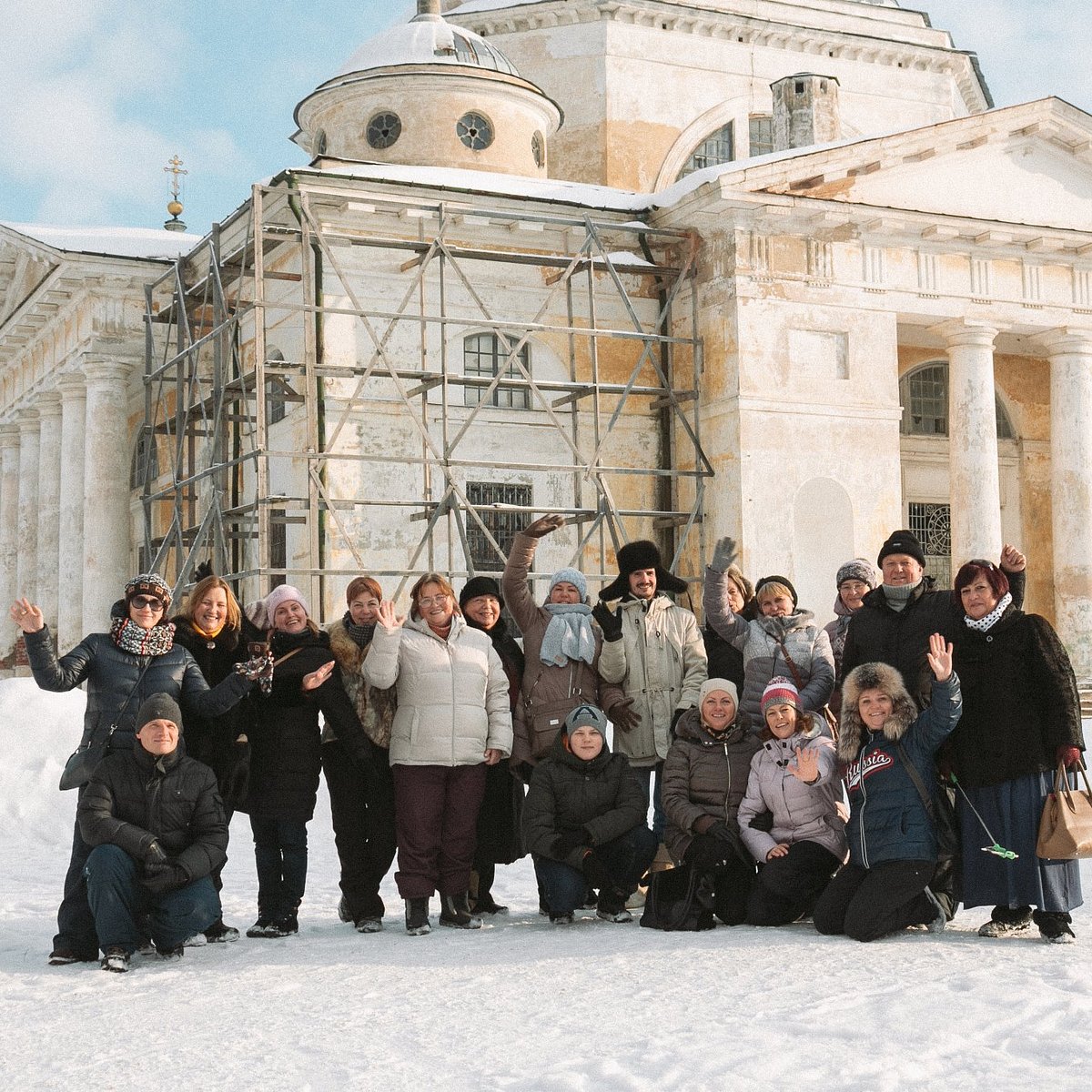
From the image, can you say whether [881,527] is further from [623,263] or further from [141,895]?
[141,895]

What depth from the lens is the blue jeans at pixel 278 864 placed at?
7.71 m

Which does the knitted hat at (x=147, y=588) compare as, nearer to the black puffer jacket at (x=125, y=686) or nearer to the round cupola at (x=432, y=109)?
the black puffer jacket at (x=125, y=686)

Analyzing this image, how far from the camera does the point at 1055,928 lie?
705cm

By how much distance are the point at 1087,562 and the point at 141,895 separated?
1675 cm

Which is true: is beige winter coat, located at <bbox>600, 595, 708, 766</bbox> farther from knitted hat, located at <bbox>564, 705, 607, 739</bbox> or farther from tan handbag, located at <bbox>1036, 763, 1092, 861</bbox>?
tan handbag, located at <bbox>1036, 763, 1092, 861</bbox>

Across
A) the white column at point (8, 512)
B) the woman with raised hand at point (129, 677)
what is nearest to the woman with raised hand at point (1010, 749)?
the woman with raised hand at point (129, 677)

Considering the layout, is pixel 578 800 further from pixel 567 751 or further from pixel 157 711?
pixel 157 711

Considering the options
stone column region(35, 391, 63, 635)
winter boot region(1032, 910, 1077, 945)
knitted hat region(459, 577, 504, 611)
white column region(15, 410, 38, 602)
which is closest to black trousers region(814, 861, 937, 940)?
winter boot region(1032, 910, 1077, 945)

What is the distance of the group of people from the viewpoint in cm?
718

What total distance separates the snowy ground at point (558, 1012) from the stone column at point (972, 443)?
12.9 meters

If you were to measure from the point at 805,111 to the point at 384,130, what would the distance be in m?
5.93

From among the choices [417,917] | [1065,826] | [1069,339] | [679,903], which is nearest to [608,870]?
[679,903]

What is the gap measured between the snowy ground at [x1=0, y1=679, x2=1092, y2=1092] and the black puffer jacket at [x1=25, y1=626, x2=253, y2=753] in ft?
3.54

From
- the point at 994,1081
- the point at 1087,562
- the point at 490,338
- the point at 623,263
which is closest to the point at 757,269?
the point at 623,263
